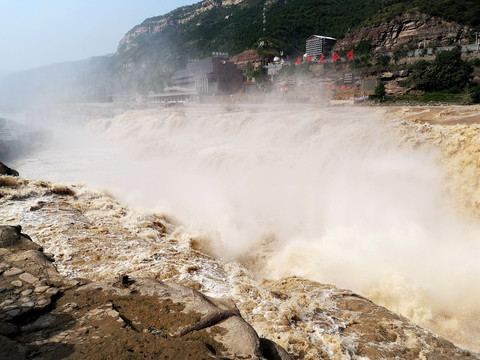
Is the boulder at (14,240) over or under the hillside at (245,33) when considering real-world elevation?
under

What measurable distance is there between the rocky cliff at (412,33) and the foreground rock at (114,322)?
1508 inches

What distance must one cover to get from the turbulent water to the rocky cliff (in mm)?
27785

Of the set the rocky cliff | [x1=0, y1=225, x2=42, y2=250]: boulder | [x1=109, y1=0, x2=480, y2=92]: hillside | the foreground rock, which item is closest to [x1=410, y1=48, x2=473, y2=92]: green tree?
the rocky cliff

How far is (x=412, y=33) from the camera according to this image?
35.7 meters

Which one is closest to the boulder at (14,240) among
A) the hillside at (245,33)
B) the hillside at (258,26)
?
the hillside at (258,26)

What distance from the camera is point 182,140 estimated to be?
1878 cm

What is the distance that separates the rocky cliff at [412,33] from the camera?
32.3m

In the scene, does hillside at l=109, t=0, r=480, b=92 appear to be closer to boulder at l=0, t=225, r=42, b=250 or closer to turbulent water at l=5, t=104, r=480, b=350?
turbulent water at l=5, t=104, r=480, b=350

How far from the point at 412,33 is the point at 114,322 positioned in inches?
1693

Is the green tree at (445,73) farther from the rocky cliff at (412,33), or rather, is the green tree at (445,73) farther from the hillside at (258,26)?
the hillside at (258,26)

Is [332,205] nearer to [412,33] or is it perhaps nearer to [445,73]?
[445,73]

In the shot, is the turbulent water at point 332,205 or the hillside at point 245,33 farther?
the hillside at point 245,33

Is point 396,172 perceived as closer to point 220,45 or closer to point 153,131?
point 153,131

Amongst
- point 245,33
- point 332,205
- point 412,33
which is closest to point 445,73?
point 412,33
